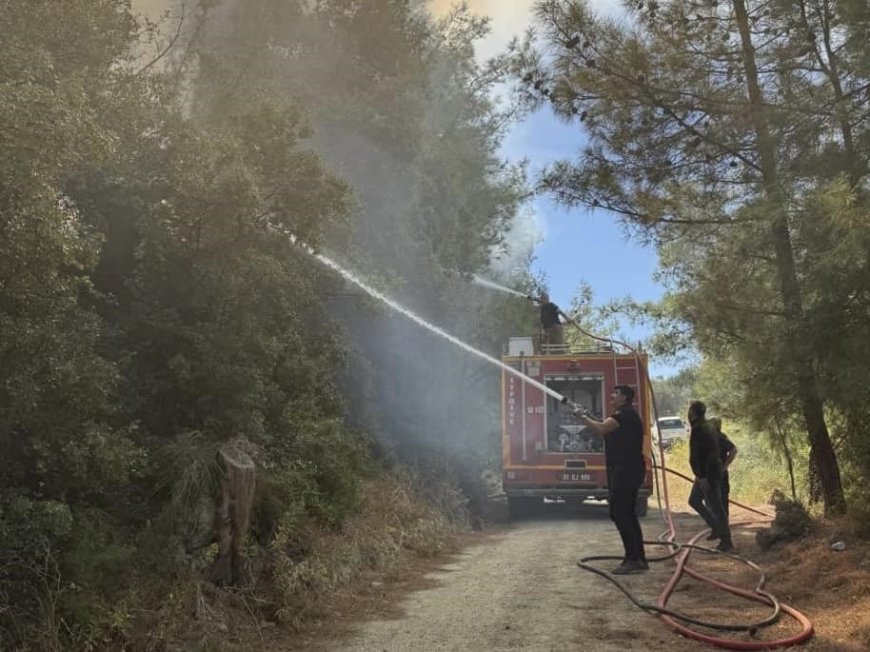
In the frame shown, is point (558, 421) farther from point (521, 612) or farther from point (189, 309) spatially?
point (189, 309)

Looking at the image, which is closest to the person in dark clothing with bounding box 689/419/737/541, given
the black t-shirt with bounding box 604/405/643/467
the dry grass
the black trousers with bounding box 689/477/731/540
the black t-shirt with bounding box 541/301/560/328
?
the black trousers with bounding box 689/477/731/540

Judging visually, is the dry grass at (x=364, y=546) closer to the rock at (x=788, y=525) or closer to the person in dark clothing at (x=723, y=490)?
the person in dark clothing at (x=723, y=490)

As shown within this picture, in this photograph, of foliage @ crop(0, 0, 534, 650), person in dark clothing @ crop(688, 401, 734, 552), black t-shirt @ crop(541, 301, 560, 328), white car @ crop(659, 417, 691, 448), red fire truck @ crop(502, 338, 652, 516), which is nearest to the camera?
foliage @ crop(0, 0, 534, 650)

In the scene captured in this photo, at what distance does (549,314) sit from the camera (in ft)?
46.4

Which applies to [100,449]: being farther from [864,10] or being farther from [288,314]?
[864,10]

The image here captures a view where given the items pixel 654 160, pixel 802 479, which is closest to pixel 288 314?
pixel 654 160

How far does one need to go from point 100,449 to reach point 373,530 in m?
4.40

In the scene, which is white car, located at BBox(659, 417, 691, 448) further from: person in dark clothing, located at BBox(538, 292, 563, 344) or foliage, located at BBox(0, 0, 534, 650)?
foliage, located at BBox(0, 0, 534, 650)

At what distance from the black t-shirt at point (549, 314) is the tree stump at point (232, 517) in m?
9.26

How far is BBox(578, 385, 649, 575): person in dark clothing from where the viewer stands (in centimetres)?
704

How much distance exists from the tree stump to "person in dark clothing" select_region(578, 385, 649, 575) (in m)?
3.15

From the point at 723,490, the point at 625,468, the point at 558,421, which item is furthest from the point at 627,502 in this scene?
the point at 558,421

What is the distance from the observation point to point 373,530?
8273mm

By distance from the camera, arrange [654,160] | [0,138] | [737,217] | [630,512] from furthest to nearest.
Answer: [654,160] → [737,217] → [630,512] → [0,138]
